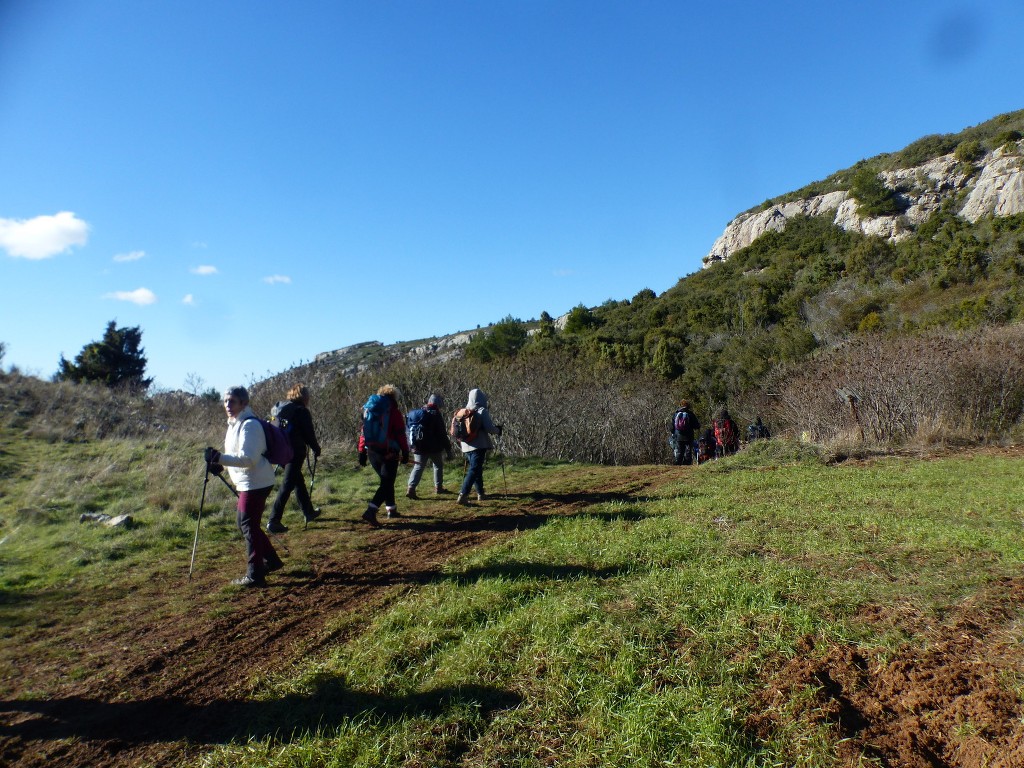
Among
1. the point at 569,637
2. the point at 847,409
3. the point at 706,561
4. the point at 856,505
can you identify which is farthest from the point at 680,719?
the point at 847,409

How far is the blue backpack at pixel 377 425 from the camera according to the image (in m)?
8.19

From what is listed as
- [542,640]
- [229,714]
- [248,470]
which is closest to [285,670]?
[229,714]

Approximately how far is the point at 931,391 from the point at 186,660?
1571 centimetres

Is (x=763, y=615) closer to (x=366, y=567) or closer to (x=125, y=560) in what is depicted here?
(x=366, y=567)

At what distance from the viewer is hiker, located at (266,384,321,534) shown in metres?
7.75

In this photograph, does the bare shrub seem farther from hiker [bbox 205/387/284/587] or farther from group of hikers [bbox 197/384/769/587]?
hiker [bbox 205/387/284/587]

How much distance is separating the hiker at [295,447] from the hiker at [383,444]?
74 centimetres

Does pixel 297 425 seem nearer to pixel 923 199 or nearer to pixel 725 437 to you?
pixel 725 437

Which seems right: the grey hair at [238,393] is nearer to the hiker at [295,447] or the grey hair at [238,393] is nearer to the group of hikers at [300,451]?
the group of hikers at [300,451]

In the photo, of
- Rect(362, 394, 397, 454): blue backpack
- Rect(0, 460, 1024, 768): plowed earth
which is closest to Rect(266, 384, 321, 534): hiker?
Rect(362, 394, 397, 454): blue backpack

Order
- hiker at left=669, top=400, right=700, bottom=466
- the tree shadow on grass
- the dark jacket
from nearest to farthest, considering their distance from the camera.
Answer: the tree shadow on grass < the dark jacket < hiker at left=669, top=400, right=700, bottom=466

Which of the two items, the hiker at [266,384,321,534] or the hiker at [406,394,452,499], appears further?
the hiker at [406,394,452,499]

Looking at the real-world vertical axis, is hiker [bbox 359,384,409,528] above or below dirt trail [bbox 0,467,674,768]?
above

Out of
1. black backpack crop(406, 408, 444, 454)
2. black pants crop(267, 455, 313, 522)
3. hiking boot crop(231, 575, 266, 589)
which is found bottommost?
hiking boot crop(231, 575, 266, 589)
